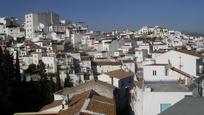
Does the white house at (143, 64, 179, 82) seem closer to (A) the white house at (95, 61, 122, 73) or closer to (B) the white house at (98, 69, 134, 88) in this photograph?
(B) the white house at (98, 69, 134, 88)

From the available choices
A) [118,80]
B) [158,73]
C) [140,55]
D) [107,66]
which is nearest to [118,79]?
[118,80]

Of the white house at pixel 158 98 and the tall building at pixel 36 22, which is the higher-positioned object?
the tall building at pixel 36 22

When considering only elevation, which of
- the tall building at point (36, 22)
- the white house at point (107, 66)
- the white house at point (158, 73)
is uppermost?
the tall building at point (36, 22)

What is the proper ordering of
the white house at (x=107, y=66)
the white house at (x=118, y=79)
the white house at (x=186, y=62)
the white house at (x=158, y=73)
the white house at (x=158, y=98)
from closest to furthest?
the white house at (x=158, y=98) → the white house at (x=158, y=73) → the white house at (x=186, y=62) → the white house at (x=118, y=79) → the white house at (x=107, y=66)

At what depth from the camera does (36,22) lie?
134 metres

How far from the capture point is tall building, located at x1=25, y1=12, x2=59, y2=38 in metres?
130

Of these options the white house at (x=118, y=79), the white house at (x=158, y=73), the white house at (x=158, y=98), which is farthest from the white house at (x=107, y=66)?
the white house at (x=158, y=98)

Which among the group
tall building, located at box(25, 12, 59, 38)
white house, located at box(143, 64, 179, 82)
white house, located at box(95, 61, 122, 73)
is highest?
tall building, located at box(25, 12, 59, 38)

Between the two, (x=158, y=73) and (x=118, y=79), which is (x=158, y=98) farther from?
(x=118, y=79)

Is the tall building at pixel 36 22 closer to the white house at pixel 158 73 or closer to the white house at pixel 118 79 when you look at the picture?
the white house at pixel 118 79

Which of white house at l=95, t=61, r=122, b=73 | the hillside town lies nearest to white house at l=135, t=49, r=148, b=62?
the hillside town

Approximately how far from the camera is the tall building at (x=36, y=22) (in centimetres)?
12988

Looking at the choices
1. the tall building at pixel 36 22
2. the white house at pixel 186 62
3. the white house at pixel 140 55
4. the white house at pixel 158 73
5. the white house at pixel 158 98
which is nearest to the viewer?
the white house at pixel 158 98

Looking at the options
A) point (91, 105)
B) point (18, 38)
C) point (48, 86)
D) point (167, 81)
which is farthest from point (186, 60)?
point (18, 38)
